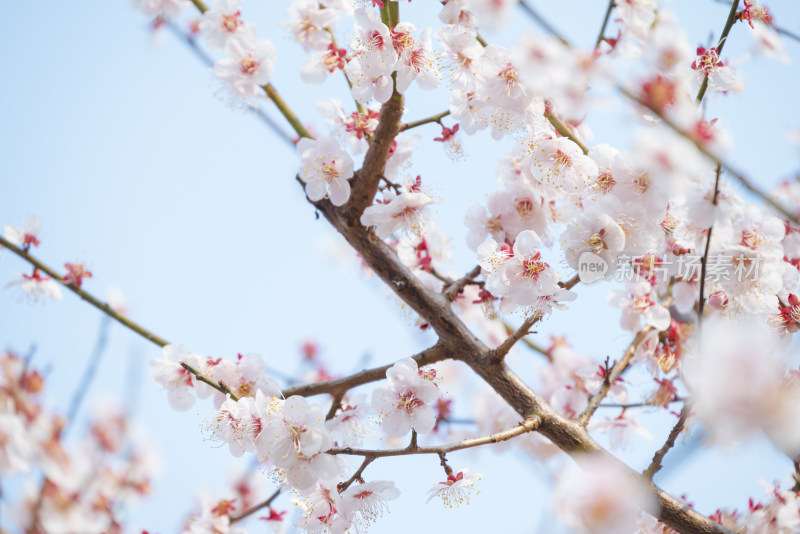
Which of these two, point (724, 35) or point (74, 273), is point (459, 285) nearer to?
point (724, 35)

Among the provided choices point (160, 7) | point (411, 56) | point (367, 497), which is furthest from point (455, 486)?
point (160, 7)

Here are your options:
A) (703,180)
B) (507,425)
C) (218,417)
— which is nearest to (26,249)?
(218,417)

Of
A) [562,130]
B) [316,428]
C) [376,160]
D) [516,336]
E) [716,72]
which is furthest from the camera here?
[376,160]

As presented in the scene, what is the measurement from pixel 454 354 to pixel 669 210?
932 mm

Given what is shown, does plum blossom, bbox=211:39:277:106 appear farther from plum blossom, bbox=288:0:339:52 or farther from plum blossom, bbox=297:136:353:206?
plum blossom, bbox=297:136:353:206

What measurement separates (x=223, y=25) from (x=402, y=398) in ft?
6.83

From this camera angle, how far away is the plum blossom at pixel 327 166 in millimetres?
2416

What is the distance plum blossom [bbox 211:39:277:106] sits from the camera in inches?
113

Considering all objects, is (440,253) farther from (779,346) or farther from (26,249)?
(26,249)

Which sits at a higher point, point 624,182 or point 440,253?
point 440,253

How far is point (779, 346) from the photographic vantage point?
7.49 ft

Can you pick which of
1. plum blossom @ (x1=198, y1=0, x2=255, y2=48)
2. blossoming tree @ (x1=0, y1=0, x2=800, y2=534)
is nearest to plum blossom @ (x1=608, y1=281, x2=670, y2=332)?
blossoming tree @ (x1=0, y1=0, x2=800, y2=534)

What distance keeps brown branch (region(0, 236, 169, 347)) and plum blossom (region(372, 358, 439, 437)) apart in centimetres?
104

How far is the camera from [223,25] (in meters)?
2.99
